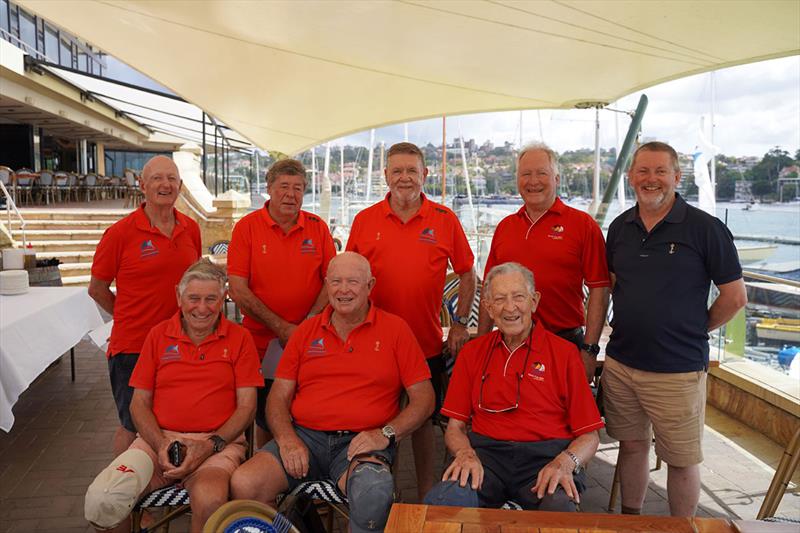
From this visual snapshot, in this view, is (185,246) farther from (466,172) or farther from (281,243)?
(466,172)

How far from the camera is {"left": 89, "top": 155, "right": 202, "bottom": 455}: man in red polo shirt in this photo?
2764mm

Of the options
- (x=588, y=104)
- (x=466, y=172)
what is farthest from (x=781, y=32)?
(x=466, y=172)

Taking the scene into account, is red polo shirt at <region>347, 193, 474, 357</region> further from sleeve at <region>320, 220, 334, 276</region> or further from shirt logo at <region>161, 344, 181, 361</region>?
shirt logo at <region>161, 344, 181, 361</region>

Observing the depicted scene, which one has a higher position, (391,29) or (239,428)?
(391,29)

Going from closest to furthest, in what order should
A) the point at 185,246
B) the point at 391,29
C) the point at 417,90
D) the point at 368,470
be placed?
the point at 368,470, the point at 185,246, the point at 391,29, the point at 417,90

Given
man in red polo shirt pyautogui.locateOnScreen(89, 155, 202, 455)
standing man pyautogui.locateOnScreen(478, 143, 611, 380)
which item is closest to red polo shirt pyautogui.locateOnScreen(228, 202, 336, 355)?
man in red polo shirt pyautogui.locateOnScreen(89, 155, 202, 455)

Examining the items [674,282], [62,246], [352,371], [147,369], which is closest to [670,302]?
[674,282]

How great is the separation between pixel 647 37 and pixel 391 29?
1.92 metres

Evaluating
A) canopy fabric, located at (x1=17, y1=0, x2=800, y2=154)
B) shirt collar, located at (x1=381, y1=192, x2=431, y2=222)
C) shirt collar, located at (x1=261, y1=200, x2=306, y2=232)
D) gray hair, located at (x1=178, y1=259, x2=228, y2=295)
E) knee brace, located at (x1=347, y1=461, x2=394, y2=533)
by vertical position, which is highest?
canopy fabric, located at (x1=17, y1=0, x2=800, y2=154)

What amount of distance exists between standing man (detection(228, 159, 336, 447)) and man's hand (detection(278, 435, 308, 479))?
62 centimetres

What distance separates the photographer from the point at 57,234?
34.3 feet

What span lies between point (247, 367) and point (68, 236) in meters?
9.72

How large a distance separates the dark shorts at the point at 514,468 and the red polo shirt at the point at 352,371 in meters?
0.46

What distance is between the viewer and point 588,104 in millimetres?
5734
